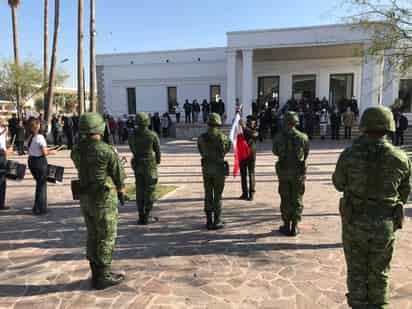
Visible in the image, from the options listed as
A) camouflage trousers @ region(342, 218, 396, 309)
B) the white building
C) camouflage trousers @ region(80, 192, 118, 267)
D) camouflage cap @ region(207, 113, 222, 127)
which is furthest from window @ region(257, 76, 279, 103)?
camouflage trousers @ region(342, 218, 396, 309)

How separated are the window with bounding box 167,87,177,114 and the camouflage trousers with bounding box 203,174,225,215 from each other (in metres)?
22.2

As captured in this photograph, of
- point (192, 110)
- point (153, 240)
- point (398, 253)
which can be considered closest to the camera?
point (398, 253)

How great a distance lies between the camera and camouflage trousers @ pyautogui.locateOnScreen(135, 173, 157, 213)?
5465mm

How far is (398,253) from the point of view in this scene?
4438 millimetres

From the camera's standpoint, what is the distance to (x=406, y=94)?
70.5 feet

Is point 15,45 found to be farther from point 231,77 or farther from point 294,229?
point 294,229

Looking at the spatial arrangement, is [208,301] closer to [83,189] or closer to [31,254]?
[83,189]

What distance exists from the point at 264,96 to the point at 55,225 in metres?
20.9

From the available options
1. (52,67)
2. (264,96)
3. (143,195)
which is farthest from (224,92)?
(143,195)

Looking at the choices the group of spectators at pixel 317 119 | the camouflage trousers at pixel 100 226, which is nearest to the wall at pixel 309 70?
the group of spectators at pixel 317 119

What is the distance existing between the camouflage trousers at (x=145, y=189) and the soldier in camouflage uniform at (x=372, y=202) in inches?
129

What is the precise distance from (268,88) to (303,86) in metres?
2.43

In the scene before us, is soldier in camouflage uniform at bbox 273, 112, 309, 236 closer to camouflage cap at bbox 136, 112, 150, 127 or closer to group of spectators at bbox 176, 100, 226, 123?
camouflage cap at bbox 136, 112, 150, 127

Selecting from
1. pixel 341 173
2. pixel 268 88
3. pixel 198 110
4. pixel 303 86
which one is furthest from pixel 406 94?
pixel 341 173
